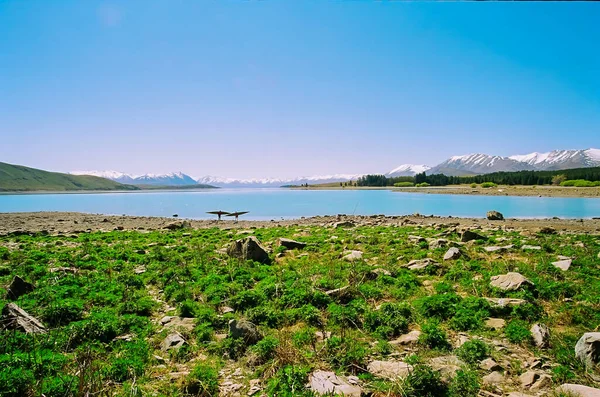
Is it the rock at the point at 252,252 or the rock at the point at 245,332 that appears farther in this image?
the rock at the point at 252,252

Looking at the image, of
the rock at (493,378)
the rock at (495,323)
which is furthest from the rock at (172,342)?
the rock at (495,323)

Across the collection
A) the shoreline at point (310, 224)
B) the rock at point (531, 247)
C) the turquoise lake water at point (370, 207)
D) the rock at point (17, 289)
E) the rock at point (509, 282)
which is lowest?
the turquoise lake water at point (370, 207)

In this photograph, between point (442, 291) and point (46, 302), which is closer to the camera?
point (46, 302)

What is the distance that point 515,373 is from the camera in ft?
18.9

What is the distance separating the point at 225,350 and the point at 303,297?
2.96 meters

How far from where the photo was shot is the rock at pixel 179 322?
7859 mm

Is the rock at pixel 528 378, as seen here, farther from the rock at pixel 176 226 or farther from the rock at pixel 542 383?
the rock at pixel 176 226

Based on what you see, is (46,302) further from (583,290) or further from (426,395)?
(583,290)

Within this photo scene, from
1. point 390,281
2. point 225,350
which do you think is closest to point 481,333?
point 390,281

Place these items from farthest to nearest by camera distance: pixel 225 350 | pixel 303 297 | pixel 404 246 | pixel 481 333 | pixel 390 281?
pixel 404 246 < pixel 390 281 < pixel 303 297 < pixel 481 333 < pixel 225 350

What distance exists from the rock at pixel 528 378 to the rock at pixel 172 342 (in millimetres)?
6675

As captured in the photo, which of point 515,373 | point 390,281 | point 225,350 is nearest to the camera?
point 515,373

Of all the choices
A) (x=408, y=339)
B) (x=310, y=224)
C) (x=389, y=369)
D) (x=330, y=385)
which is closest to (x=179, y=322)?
(x=330, y=385)

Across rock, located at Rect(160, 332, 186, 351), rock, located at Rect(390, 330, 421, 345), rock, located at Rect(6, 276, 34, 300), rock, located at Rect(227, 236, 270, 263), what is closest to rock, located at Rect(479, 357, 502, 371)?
rock, located at Rect(390, 330, 421, 345)
